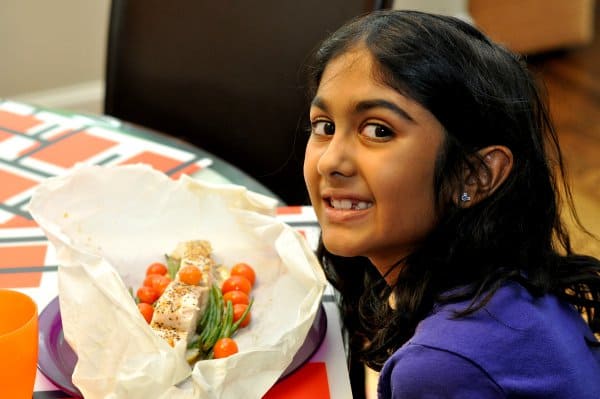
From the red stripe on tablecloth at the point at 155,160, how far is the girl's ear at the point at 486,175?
660 mm

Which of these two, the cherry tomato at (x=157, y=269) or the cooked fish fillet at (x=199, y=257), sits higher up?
the cooked fish fillet at (x=199, y=257)

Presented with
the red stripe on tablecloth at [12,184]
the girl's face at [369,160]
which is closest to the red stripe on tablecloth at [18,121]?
the red stripe on tablecloth at [12,184]

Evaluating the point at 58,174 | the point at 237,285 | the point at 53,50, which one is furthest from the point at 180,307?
the point at 53,50

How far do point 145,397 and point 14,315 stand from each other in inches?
6.2

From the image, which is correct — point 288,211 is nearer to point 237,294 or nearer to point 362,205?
point 237,294

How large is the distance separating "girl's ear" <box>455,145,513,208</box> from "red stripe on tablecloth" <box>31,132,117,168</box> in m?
0.78

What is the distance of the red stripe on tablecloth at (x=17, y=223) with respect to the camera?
4.45 ft

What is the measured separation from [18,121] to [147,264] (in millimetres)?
608

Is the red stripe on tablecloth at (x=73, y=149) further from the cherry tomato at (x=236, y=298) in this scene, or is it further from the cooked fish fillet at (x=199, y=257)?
the cherry tomato at (x=236, y=298)

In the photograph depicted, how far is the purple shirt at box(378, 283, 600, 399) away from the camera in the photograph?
2.88ft

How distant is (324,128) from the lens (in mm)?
1021

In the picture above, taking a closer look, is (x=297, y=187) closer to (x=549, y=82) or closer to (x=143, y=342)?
(x=143, y=342)

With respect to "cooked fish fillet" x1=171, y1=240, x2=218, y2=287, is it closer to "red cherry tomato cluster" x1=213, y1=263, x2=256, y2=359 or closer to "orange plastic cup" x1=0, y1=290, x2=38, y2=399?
"red cherry tomato cluster" x1=213, y1=263, x2=256, y2=359

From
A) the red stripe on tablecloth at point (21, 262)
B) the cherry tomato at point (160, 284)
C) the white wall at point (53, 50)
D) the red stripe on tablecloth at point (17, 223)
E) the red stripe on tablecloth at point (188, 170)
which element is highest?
the cherry tomato at point (160, 284)
